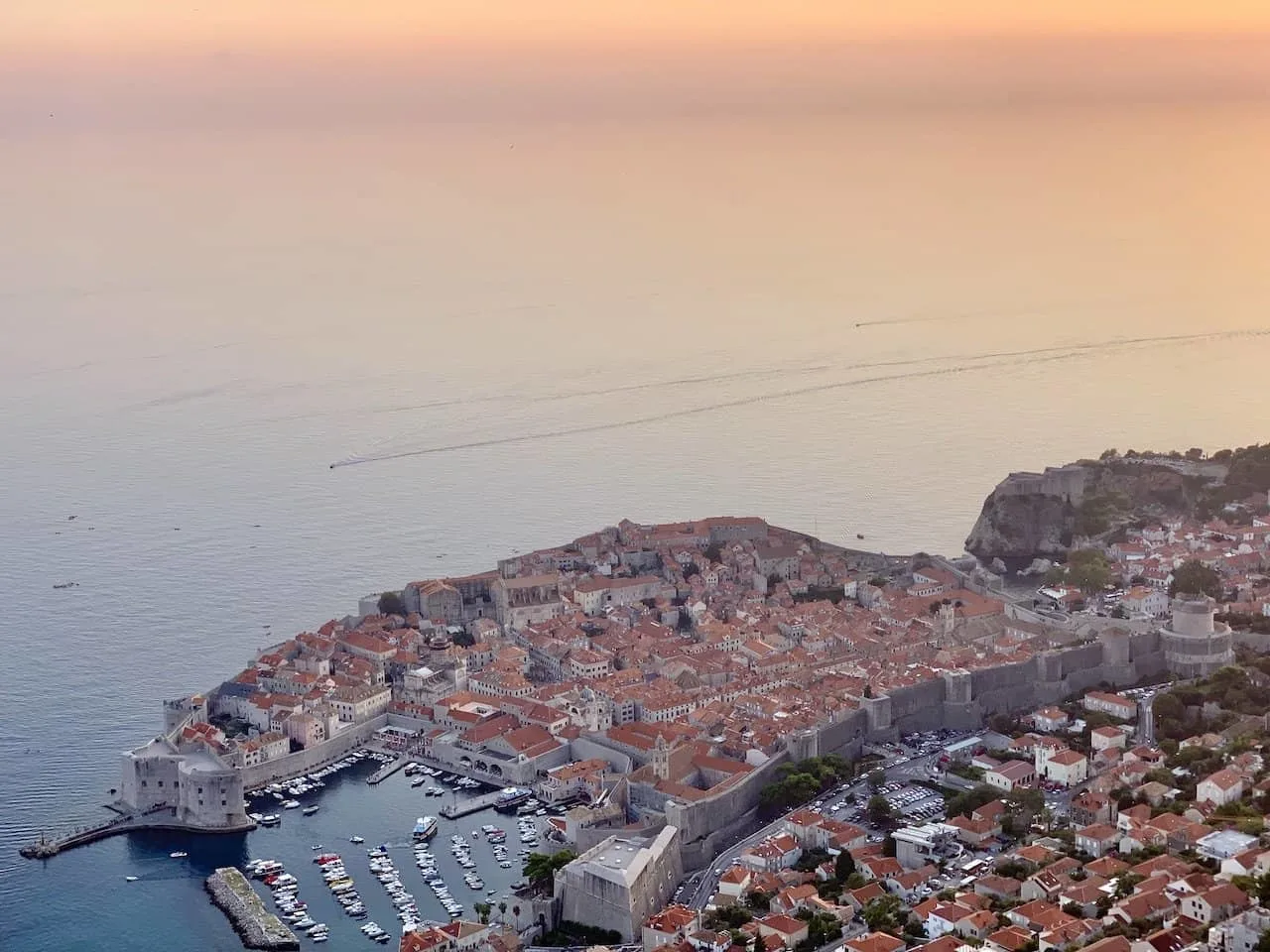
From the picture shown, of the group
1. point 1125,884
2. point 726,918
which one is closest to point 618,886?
point 726,918

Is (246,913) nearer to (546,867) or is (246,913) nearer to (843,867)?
(546,867)

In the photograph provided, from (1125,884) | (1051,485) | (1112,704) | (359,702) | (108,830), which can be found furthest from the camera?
(1051,485)

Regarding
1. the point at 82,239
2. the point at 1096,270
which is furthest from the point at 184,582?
the point at 82,239

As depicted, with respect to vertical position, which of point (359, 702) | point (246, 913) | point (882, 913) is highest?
point (359, 702)

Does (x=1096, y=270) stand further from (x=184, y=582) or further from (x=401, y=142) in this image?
(x=401, y=142)

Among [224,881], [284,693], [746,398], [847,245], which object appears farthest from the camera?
[847,245]

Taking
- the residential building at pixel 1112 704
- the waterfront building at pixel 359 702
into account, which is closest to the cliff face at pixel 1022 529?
the residential building at pixel 1112 704

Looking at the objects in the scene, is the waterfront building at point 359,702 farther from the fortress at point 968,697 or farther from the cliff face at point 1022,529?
the cliff face at point 1022,529
